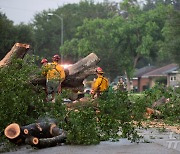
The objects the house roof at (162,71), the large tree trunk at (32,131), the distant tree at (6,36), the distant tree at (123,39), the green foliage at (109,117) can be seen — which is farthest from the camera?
the house roof at (162,71)

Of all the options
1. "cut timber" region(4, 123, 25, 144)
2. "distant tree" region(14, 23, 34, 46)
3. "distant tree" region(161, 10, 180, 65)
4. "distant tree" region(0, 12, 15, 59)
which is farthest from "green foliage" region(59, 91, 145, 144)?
"distant tree" region(161, 10, 180, 65)

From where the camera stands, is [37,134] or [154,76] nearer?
[37,134]

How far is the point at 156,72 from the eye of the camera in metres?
91.1

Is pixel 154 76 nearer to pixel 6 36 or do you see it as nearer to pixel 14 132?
pixel 6 36

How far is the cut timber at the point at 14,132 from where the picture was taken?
891cm

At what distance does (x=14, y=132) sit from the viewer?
8.98m

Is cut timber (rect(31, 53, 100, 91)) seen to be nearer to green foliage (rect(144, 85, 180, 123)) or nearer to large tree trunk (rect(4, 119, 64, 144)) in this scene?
green foliage (rect(144, 85, 180, 123))

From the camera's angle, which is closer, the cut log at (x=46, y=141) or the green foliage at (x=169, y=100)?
the cut log at (x=46, y=141)

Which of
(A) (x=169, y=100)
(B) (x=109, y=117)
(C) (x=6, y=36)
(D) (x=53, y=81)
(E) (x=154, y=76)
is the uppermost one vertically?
(C) (x=6, y=36)

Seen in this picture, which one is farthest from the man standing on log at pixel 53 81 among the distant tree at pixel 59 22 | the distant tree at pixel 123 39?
the distant tree at pixel 59 22

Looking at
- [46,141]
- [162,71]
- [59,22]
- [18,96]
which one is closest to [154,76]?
[162,71]

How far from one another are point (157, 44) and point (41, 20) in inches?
963

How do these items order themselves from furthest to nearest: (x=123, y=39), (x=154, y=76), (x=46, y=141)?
1. (x=154, y=76)
2. (x=123, y=39)
3. (x=46, y=141)

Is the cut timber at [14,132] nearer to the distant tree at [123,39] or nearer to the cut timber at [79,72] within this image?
the cut timber at [79,72]
